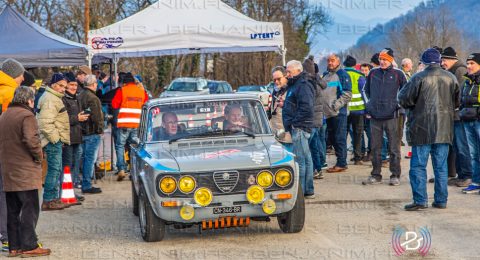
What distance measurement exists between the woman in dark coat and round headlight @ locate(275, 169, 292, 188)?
8.36ft

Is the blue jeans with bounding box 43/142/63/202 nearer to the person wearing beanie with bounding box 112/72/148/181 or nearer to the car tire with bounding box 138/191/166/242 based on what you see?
the car tire with bounding box 138/191/166/242

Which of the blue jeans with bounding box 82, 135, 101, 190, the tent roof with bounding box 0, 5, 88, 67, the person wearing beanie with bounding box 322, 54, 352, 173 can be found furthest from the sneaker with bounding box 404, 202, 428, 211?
the tent roof with bounding box 0, 5, 88, 67

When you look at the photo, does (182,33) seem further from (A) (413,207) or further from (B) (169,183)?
(B) (169,183)

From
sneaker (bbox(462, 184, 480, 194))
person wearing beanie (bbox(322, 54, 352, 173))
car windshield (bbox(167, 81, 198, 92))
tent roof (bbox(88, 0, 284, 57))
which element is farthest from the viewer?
car windshield (bbox(167, 81, 198, 92))

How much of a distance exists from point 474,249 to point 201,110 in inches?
145

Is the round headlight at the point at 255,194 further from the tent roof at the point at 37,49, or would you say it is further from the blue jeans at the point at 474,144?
the tent roof at the point at 37,49

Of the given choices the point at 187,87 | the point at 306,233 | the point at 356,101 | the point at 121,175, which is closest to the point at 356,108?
the point at 356,101

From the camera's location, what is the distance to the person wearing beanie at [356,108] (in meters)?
15.7

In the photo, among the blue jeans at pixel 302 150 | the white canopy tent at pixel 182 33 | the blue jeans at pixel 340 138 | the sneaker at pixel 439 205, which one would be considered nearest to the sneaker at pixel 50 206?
the blue jeans at pixel 302 150

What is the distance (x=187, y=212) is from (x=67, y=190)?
4040mm

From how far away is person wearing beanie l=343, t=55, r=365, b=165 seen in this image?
1567cm

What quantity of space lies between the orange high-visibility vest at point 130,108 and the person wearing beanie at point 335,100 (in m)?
3.54

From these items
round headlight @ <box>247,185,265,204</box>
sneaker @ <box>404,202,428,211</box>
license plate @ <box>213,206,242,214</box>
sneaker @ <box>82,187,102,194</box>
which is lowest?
sneaker @ <box>82,187,102,194</box>

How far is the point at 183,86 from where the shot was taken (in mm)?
37812
